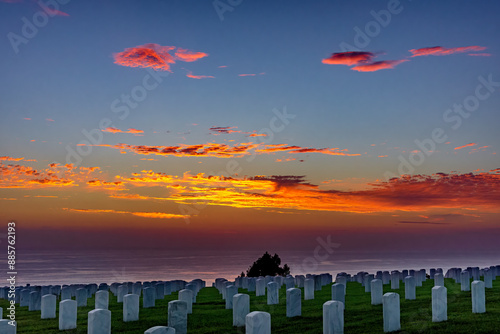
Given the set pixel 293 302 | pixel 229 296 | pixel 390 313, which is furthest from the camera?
pixel 229 296

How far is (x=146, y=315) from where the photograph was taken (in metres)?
17.5

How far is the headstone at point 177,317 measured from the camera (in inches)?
514

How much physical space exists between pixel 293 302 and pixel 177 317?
4.19 m

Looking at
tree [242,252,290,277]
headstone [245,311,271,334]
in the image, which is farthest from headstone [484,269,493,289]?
tree [242,252,290,277]

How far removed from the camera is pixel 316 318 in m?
15.9

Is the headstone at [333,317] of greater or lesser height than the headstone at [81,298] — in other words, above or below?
above

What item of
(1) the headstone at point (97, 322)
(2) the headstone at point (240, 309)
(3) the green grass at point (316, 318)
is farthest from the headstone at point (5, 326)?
(2) the headstone at point (240, 309)

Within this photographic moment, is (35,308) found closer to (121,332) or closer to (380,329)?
(121,332)

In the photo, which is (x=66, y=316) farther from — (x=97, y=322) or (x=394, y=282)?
(x=394, y=282)

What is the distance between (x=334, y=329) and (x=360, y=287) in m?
14.5

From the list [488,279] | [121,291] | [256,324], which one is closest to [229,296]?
[121,291]

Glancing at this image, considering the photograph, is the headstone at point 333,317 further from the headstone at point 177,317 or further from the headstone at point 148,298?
the headstone at point 148,298

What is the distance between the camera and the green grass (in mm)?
13582

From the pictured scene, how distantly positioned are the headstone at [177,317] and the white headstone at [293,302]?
3780mm
